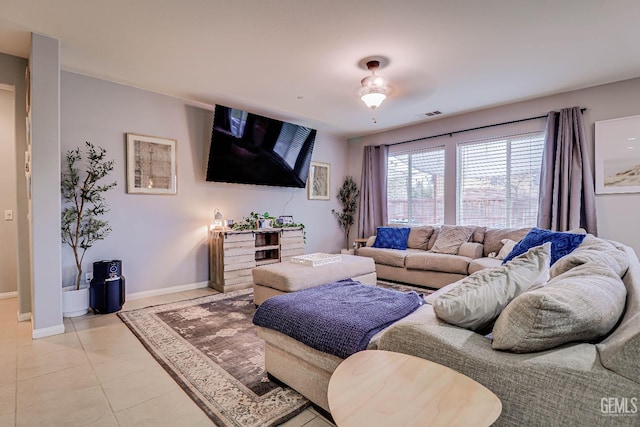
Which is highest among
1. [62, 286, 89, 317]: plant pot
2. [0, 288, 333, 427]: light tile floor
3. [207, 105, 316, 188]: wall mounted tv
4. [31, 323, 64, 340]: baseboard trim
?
[207, 105, 316, 188]: wall mounted tv

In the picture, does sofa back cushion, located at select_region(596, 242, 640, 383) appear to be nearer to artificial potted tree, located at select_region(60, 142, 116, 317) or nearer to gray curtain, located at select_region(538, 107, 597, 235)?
gray curtain, located at select_region(538, 107, 597, 235)

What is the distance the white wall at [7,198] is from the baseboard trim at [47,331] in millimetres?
1888

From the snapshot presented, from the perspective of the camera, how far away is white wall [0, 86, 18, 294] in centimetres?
400

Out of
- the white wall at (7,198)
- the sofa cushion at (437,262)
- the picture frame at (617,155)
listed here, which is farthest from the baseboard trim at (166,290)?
the picture frame at (617,155)

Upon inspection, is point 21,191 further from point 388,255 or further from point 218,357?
point 388,255

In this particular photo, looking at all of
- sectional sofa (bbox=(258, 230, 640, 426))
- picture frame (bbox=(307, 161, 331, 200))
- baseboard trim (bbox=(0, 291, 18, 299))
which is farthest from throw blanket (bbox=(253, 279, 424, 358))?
baseboard trim (bbox=(0, 291, 18, 299))

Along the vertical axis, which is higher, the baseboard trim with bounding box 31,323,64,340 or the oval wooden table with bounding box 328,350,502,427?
the oval wooden table with bounding box 328,350,502,427

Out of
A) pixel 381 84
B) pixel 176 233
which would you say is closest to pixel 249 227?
pixel 176 233

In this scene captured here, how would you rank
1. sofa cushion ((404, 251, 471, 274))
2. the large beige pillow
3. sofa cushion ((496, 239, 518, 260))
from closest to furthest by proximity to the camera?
the large beige pillow → sofa cushion ((496, 239, 518, 260)) → sofa cushion ((404, 251, 471, 274))

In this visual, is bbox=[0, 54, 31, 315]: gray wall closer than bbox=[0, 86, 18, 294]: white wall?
Yes

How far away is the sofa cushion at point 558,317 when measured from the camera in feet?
3.20

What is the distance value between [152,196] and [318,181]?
3.02 meters

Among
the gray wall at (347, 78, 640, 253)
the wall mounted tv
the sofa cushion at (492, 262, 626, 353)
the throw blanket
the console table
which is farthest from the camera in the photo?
the wall mounted tv

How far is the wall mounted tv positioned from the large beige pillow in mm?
3815
